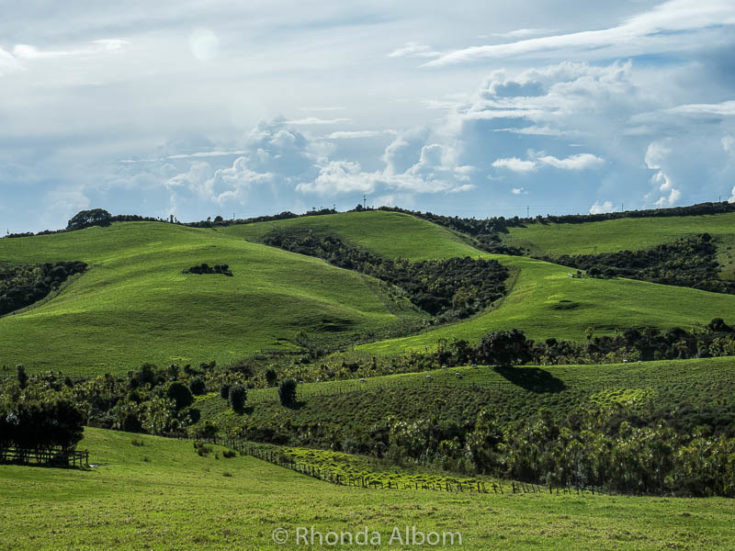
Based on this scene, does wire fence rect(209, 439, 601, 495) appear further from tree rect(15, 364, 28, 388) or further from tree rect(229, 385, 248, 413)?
tree rect(15, 364, 28, 388)

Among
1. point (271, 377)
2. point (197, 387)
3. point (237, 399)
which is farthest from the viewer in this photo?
point (271, 377)

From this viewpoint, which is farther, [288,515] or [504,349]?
[504,349]

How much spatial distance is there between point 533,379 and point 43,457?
211 feet

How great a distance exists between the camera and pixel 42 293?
197625 mm

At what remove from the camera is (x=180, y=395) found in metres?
113

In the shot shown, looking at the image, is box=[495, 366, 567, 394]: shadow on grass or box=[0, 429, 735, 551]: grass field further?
box=[495, 366, 567, 394]: shadow on grass

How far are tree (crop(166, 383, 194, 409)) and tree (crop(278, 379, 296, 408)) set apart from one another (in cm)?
1755

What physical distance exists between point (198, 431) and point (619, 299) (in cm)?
11128

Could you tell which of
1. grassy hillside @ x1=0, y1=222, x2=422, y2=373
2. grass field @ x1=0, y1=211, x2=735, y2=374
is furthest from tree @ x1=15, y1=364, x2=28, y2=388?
grass field @ x1=0, y1=211, x2=735, y2=374

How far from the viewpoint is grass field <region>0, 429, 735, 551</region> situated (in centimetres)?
3319

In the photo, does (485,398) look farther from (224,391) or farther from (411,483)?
(224,391)

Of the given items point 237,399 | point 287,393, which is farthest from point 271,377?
point 287,393

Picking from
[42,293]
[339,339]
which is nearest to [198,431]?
[339,339]

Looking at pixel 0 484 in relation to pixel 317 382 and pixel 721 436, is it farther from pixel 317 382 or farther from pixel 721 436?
pixel 317 382
